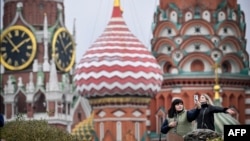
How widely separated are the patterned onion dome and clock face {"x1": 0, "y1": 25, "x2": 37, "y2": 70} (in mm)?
10577

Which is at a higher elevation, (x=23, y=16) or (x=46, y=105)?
(x=23, y=16)

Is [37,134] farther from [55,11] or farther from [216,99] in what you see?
[55,11]

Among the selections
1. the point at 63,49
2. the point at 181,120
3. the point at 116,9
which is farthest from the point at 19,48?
the point at 181,120

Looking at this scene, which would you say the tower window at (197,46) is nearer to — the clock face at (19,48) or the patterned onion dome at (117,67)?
the patterned onion dome at (117,67)

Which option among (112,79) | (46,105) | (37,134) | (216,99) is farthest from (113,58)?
(37,134)

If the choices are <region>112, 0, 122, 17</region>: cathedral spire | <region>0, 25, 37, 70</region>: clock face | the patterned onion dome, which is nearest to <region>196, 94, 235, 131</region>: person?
the patterned onion dome

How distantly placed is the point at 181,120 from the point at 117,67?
3071 centimetres

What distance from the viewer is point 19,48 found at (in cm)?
5328

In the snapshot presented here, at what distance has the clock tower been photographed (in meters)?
52.0

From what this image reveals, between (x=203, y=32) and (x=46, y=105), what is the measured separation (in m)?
9.66

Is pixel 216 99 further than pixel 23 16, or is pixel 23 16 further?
pixel 23 16

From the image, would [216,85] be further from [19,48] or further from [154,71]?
[19,48]

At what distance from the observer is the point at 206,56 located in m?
44.2

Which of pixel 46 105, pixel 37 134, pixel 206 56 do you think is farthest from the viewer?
pixel 46 105
